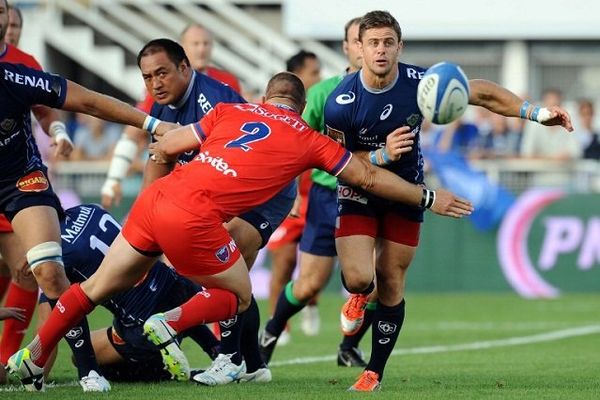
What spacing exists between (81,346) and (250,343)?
1335 mm

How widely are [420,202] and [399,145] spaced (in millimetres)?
380

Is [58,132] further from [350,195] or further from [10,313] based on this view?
[350,195]

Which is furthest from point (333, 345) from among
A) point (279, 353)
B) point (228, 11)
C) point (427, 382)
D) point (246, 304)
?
point (228, 11)

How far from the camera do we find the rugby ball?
8.10 metres

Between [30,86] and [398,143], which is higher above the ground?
[30,86]

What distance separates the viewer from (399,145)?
832cm

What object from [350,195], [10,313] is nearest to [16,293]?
[10,313]

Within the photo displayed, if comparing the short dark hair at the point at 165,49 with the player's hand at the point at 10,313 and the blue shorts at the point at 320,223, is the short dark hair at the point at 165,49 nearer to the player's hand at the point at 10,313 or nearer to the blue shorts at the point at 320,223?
Result: the player's hand at the point at 10,313

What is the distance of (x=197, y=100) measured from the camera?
9.68 metres

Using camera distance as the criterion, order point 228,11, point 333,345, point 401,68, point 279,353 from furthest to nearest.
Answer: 1. point 228,11
2. point 333,345
3. point 279,353
4. point 401,68

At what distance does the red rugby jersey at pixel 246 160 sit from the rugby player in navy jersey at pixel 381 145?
0.49 meters

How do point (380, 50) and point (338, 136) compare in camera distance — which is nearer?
point (380, 50)

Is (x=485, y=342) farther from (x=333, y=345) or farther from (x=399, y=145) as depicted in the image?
(x=399, y=145)

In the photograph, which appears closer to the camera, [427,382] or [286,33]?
[427,382]
